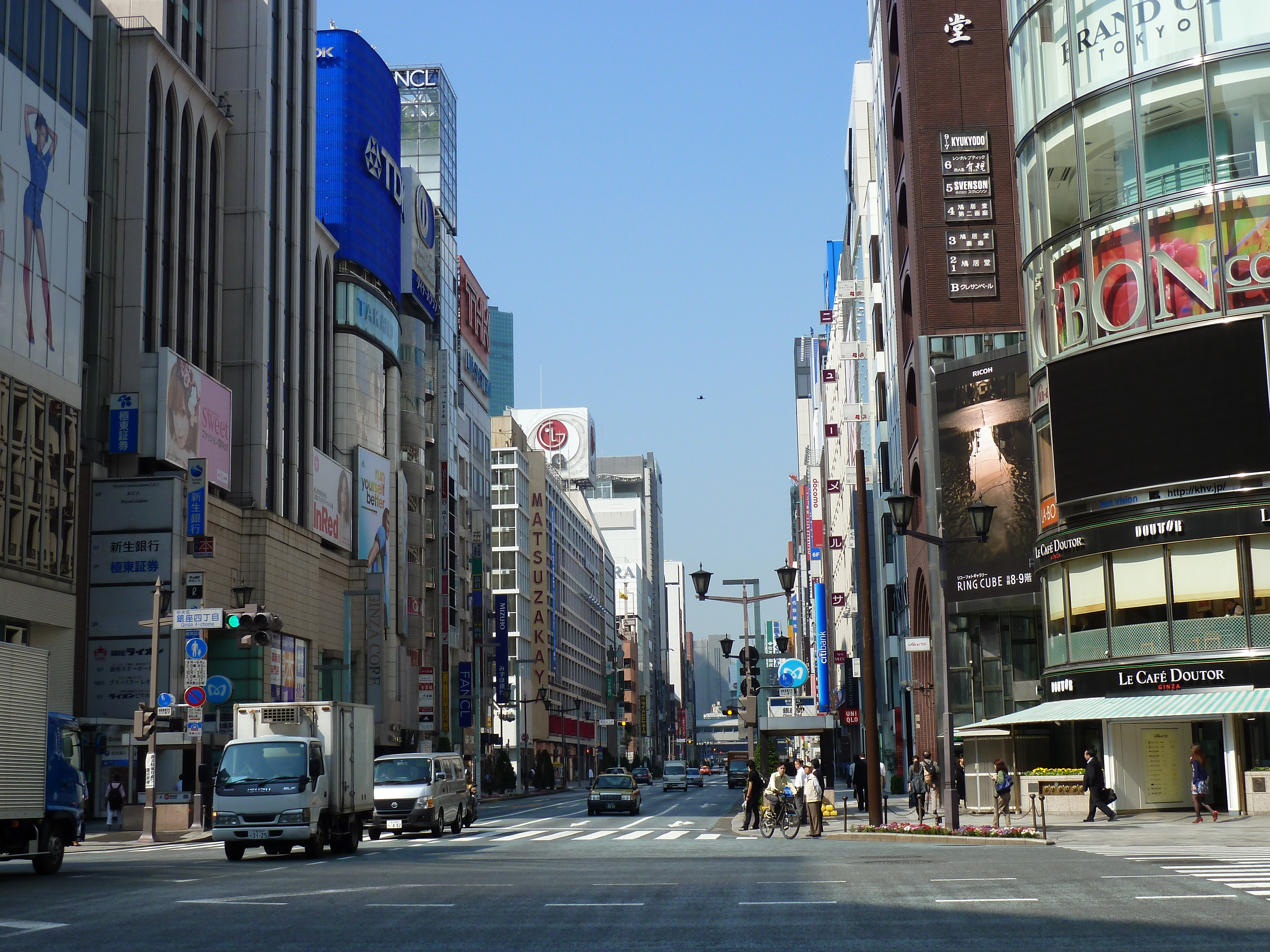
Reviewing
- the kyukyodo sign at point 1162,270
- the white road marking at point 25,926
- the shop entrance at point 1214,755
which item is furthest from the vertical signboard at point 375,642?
the white road marking at point 25,926

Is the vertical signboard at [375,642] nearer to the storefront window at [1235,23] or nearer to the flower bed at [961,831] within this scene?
the flower bed at [961,831]

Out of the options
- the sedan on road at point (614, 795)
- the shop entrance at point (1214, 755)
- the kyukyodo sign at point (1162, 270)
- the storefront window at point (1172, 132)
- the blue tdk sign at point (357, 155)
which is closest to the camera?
the kyukyodo sign at point (1162, 270)

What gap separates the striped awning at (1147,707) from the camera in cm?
3572

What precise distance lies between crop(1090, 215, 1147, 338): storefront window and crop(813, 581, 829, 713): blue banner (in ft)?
262

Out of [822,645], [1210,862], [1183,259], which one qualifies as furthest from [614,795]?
[822,645]

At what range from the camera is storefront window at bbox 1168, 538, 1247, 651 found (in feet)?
122

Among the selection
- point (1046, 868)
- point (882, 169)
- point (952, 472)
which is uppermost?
point (882, 169)

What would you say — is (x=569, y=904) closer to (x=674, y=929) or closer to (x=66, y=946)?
(x=674, y=929)

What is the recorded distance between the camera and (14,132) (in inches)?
1838

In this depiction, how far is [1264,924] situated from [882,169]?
61.1 metres

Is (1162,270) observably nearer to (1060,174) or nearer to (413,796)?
(1060,174)

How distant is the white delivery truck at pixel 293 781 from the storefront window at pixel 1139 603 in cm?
2074

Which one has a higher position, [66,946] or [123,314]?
[123,314]

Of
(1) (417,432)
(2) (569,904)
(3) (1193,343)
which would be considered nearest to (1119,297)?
(3) (1193,343)
